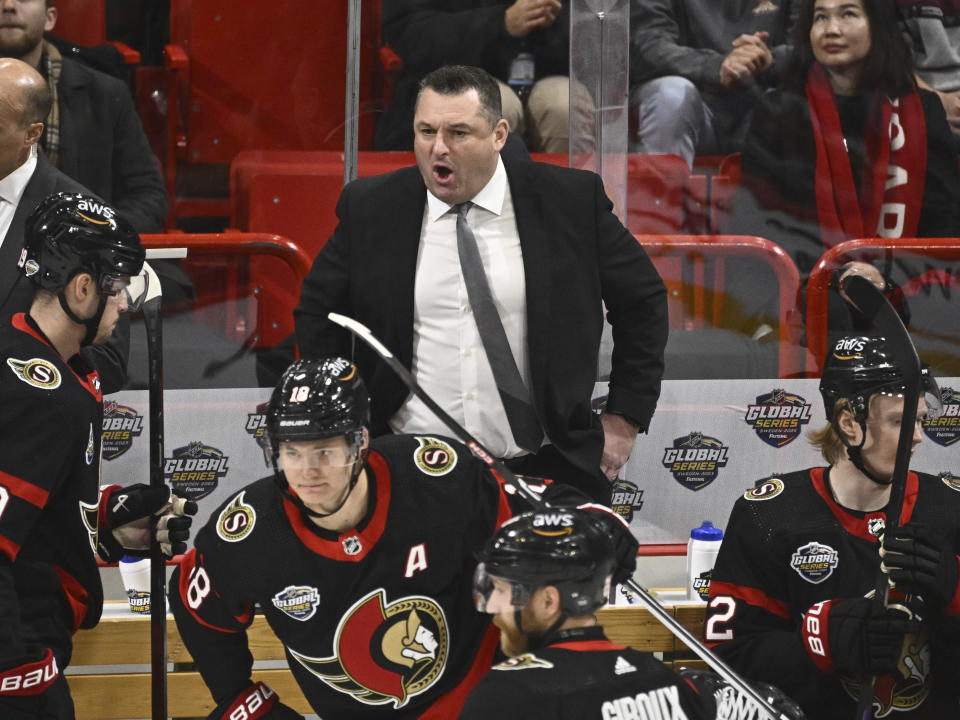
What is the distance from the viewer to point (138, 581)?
3.48m

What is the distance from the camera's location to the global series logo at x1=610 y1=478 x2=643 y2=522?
3.78 meters

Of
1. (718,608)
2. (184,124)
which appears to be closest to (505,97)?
(184,124)

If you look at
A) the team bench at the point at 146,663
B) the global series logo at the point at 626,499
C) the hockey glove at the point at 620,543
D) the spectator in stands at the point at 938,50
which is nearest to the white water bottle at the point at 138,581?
the team bench at the point at 146,663

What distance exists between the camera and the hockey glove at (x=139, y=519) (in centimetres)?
298

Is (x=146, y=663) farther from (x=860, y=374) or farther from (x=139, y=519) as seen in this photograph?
(x=860, y=374)

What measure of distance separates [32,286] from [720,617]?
158 centimetres

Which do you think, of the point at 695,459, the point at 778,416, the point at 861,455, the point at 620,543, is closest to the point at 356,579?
the point at 620,543

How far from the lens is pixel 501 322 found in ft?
10.1

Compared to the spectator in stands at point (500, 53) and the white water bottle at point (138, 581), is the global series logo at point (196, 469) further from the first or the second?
the spectator in stands at point (500, 53)

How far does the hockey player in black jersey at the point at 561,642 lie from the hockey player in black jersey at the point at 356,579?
0.33m

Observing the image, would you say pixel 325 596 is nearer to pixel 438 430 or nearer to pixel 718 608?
pixel 438 430

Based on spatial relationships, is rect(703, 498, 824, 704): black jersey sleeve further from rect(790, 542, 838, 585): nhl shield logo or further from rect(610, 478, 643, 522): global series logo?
rect(610, 478, 643, 522): global series logo

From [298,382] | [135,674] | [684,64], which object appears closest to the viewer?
[298,382]

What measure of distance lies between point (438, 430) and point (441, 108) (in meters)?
0.66
